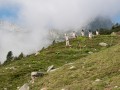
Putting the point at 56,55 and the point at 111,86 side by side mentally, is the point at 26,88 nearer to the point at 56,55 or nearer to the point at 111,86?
the point at 111,86

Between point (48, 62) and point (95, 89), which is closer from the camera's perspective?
point (95, 89)

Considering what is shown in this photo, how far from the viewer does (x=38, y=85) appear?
40688 millimetres

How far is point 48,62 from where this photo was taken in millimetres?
Answer: 61312

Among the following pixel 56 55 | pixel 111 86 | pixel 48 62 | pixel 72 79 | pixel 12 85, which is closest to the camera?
pixel 111 86

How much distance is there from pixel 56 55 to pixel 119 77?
3463cm

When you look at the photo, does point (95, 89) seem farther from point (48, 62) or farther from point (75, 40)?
point (75, 40)

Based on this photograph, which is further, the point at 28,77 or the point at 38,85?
the point at 28,77

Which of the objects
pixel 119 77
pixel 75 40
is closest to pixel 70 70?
pixel 119 77

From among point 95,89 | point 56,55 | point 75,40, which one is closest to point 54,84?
point 95,89

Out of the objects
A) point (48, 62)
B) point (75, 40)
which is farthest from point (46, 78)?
point (75, 40)

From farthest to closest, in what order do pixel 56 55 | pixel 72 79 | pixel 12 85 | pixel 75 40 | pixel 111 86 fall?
pixel 75 40 → pixel 56 55 → pixel 12 85 → pixel 72 79 → pixel 111 86

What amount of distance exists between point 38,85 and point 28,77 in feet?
34.2

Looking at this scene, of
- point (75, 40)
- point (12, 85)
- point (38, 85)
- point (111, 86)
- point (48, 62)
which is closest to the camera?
point (111, 86)

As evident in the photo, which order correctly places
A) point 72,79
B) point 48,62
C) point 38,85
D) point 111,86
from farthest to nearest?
point 48,62 → point 38,85 → point 72,79 → point 111,86
